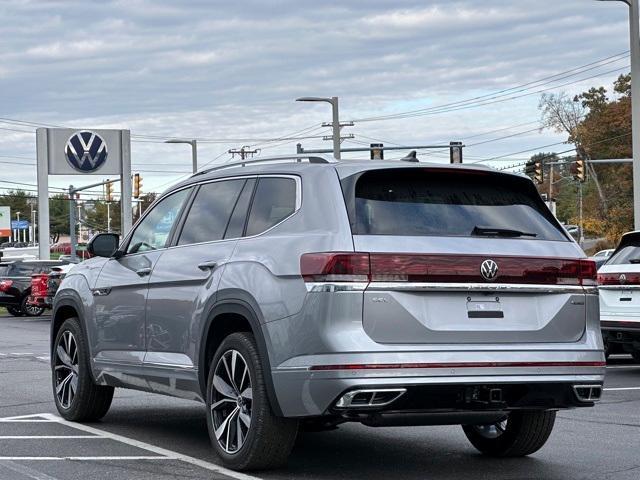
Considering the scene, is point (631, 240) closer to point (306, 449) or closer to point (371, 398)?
point (306, 449)

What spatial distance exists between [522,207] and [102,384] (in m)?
3.80

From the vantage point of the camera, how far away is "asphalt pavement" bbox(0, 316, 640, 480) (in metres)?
7.64

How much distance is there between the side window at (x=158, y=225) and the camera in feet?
29.6

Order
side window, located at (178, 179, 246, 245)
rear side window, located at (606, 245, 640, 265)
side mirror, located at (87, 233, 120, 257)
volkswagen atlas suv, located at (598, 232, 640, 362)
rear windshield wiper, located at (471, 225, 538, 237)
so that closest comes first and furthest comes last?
1. rear windshield wiper, located at (471, 225, 538, 237)
2. side window, located at (178, 179, 246, 245)
3. side mirror, located at (87, 233, 120, 257)
4. volkswagen atlas suv, located at (598, 232, 640, 362)
5. rear side window, located at (606, 245, 640, 265)

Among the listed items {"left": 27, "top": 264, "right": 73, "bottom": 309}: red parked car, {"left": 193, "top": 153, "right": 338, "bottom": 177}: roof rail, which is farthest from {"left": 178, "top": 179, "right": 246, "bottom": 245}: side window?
{"left": 27, "top": 264, "right": 73, "bottom": 309}: red parked car

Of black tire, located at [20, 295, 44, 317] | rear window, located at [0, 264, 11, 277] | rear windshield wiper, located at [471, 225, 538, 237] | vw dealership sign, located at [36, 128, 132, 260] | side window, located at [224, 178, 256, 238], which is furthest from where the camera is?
vw dealership sign, located at [36, 128, 132, 260]

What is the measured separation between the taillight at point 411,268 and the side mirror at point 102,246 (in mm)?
2996

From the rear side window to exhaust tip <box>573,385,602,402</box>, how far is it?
758 centimetres

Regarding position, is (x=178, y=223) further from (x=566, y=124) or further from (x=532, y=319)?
(x=566, y=124)

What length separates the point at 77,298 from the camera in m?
10.0

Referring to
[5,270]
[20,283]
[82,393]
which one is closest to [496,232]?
[82,393]

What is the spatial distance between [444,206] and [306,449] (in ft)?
7.46

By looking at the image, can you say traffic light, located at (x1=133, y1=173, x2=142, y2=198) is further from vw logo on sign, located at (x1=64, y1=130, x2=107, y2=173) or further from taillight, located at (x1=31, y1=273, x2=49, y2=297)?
taillight, located at (x1=31, y1=273, x2=49, y2=297)

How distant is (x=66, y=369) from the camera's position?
10359 millimetres
